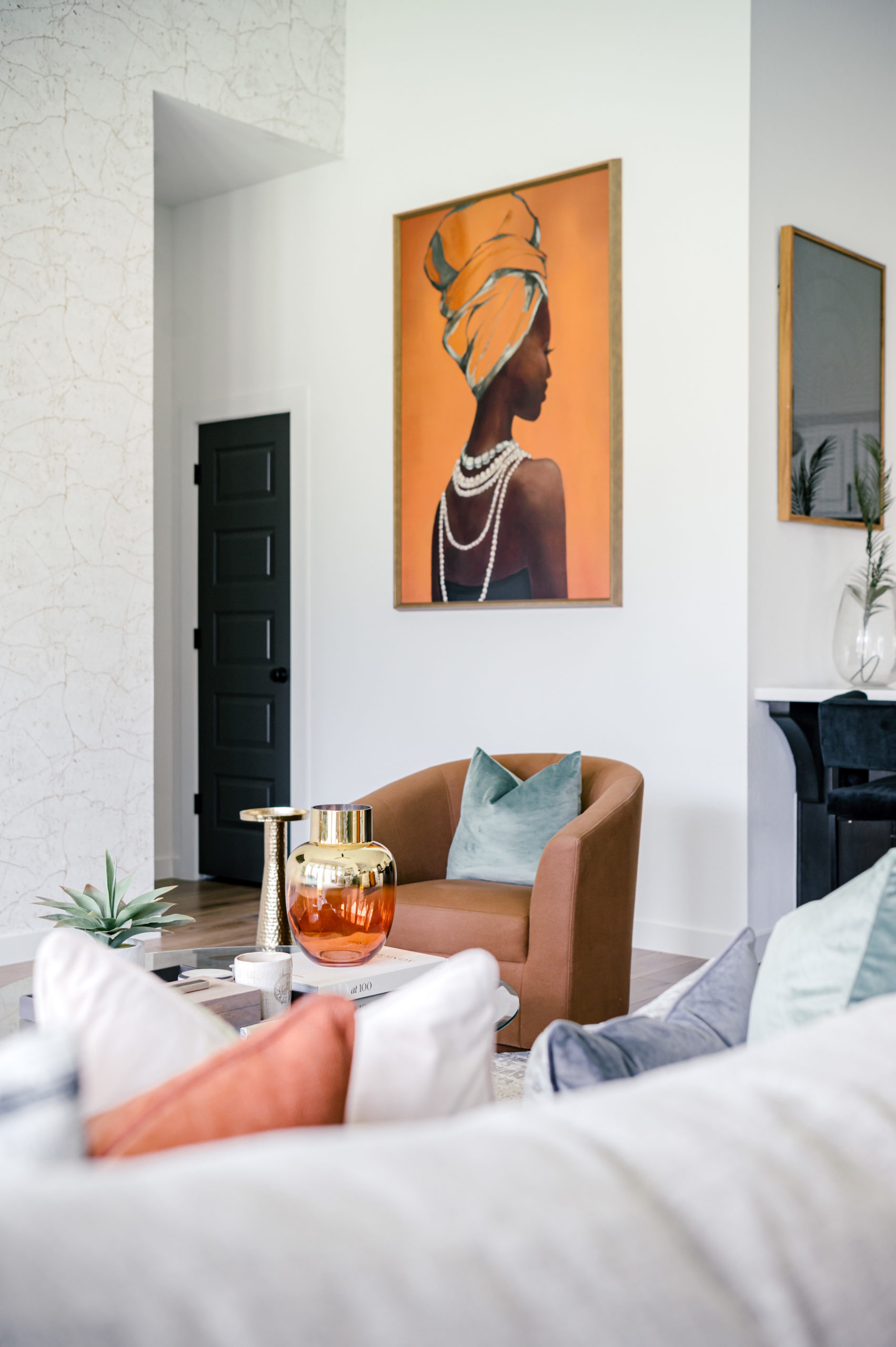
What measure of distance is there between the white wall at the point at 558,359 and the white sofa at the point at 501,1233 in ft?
11.9

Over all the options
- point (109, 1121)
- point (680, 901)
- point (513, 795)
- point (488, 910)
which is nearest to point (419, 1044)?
point (109, 1121)

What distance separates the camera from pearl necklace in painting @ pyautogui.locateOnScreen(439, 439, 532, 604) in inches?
187

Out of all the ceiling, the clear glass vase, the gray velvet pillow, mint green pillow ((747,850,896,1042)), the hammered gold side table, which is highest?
the ceiling

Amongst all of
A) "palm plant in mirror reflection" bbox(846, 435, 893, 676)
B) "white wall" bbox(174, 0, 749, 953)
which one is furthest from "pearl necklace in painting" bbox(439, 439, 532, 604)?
"palm plant in mirror reflection" bbox(846, 435, 893, 676)

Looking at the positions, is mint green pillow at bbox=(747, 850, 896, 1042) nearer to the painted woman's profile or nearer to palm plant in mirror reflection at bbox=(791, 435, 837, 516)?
palm plant in mirror reflection at bbox=(791, 435, 837, 516)

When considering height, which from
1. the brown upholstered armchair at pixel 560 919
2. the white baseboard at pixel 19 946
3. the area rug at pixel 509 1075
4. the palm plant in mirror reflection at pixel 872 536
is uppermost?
the palm plant in mirror reflection at pixel 872 536

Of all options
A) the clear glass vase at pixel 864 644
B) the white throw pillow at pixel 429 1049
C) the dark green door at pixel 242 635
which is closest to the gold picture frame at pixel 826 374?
the clear glass vase at pixel 864 644

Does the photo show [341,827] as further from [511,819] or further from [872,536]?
[872,536]

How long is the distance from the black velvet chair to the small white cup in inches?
76.3

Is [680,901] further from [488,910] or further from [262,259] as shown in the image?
[262,259]

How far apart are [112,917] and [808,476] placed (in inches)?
124

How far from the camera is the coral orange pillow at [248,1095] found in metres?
0.73

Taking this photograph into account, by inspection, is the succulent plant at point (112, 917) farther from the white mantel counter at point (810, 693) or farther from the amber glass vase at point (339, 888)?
the white mantel counter at point (810, 693)

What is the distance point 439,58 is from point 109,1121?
16.5 ft
